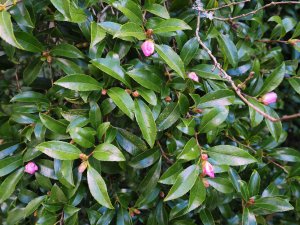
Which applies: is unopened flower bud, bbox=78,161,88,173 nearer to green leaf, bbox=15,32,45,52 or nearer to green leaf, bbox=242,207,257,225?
green leaf, bbox=15,32,45,52

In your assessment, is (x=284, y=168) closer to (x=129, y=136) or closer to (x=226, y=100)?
(x=226, y=100)

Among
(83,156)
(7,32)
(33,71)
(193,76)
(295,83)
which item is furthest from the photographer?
(295,83)

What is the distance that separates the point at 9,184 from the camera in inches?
40.4

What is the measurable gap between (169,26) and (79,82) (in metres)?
0.27

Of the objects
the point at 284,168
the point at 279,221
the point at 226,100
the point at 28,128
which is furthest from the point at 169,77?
the point at 279,221

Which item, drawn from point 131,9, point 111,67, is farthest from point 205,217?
point 131,9

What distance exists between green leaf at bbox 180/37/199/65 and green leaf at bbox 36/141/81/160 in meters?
0.40

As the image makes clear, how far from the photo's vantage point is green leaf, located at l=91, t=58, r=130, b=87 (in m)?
0.91

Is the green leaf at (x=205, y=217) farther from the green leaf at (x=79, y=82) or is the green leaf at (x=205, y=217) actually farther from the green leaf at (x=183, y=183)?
the green leaf at (x=79, y=82)

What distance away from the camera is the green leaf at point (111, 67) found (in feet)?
2.97

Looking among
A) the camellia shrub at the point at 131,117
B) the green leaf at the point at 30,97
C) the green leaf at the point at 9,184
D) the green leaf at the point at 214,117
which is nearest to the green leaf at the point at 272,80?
the camellia shrub at the point at 131,117

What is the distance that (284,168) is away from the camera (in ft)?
4.18

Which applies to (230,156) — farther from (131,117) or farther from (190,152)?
(131,117)

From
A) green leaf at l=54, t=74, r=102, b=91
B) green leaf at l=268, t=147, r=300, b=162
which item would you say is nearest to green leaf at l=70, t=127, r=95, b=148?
green leaf at l=54, t=74, r=102, b=91
